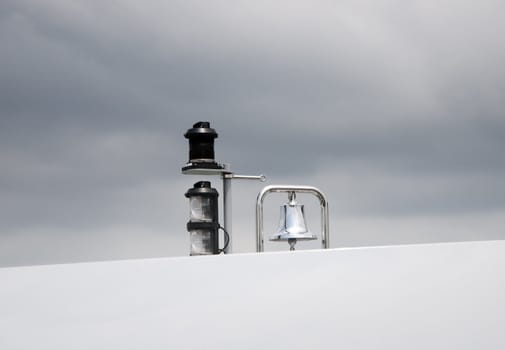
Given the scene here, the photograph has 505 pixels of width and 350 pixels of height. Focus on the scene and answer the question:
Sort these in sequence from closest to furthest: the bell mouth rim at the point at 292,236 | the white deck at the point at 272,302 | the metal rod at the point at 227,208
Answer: the white deck at the point at 272,302
the bell mouth rim at the point at 292,236
the metal rod at the point at 227,208

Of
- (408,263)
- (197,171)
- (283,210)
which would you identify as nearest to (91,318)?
(408,263)

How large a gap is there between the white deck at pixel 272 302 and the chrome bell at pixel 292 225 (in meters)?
0.82

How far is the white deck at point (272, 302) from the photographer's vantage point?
43.7 inches

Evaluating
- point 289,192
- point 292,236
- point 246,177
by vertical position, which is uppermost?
point 246,177

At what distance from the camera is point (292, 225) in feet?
6.64

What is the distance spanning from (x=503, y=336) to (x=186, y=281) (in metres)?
0.51

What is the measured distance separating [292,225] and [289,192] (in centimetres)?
9

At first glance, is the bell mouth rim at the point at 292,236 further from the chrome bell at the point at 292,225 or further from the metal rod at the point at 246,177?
the metal rod at the point at 246,177

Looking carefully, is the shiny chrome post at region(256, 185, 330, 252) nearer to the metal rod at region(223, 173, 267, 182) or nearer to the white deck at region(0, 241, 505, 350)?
the metal rod at region(223, 173, 267, 182)

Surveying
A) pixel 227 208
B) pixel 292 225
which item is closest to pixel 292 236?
pixel 292 225

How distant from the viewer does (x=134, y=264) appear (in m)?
1.18

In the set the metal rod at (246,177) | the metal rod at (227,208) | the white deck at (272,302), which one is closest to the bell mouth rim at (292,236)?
the metal rod at (227,208)

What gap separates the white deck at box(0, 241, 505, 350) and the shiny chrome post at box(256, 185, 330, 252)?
2.72ft

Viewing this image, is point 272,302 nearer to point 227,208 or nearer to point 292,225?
point 292,225
